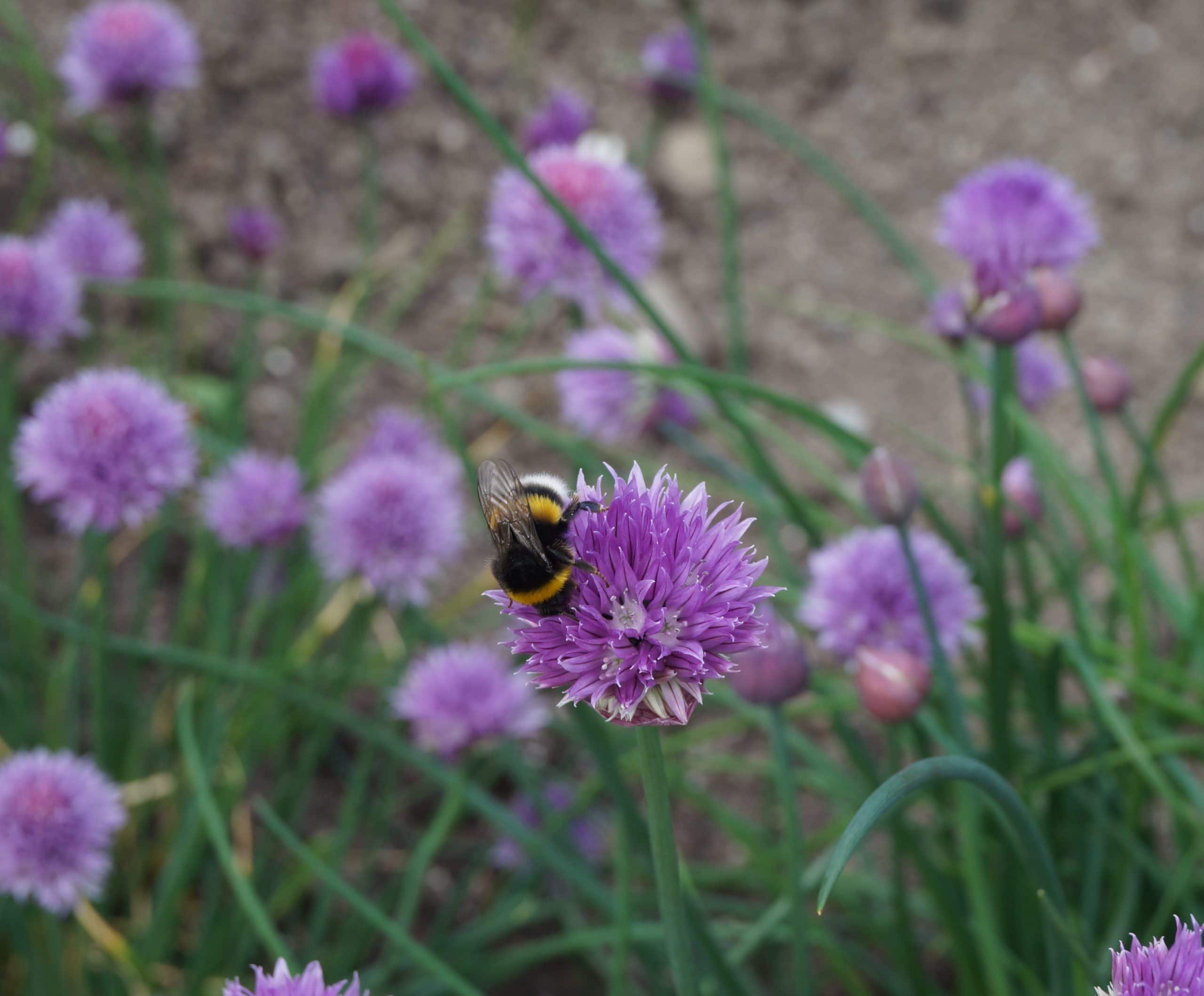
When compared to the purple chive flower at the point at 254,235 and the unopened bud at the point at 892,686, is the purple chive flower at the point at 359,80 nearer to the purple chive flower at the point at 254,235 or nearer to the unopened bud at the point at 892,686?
the purple chive flower at the point at 254,235

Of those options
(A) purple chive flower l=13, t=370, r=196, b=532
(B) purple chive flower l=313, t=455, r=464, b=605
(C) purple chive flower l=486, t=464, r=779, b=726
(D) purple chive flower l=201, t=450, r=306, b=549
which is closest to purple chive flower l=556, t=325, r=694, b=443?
(B) purple chive flower l=313, t=455, r=464, b=605

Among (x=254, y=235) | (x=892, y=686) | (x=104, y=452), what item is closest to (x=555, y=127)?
(x=254, y=235)

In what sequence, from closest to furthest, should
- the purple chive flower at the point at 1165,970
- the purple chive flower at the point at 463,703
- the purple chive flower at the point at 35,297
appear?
1. the purple chive flower at the point at 1165,970
2. the purple chive flower at the point at 463,703
3. the purple chive flower at the point at 35,297

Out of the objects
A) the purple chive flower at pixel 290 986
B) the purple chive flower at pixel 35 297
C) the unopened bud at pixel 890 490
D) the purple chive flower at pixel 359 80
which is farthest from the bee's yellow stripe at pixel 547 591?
the purple chive flower at pixel 359 80

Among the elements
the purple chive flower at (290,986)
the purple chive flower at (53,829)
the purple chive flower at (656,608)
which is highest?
the purple chive flower at (53,829)

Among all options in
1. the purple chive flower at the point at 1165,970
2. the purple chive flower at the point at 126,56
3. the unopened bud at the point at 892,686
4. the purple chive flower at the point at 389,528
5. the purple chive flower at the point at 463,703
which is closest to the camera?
the purple chive flower at the point at 1165,970
